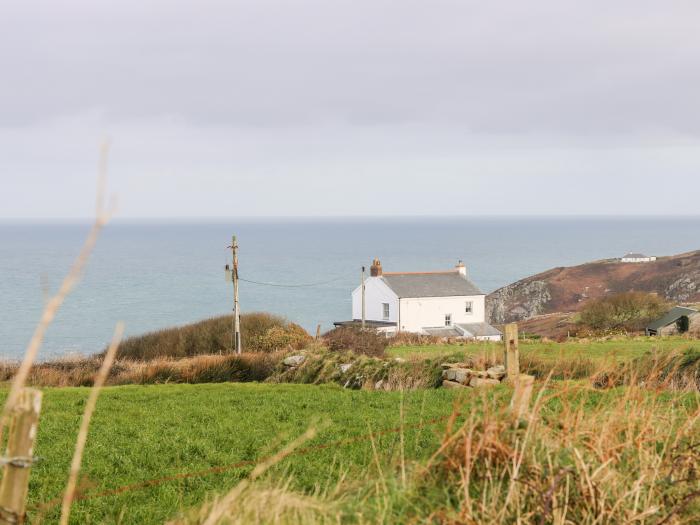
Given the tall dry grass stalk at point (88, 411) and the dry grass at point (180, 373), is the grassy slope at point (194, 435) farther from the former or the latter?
the dry grass at point (180, 373)

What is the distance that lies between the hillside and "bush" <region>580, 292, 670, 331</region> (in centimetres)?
3751

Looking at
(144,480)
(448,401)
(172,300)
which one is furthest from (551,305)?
(144,480)

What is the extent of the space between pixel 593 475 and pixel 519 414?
2.31ft

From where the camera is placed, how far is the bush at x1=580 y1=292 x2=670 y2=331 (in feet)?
172

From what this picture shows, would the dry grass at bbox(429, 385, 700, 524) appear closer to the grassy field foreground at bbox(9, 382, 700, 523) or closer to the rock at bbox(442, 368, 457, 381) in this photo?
the grassy field foreground at bbox(9, 382, 700, 523)

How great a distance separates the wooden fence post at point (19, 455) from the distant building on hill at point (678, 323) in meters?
44.9

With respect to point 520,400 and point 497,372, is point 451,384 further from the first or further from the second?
point 520,400

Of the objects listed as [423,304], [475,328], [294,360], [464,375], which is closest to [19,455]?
[464,375]

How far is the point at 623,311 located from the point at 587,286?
154 feet

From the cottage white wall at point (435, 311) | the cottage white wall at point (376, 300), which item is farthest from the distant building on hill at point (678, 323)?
the cottage white wall at point (376, 300)

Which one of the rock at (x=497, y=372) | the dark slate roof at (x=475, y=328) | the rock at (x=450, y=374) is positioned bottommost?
the dark slate roof at (x=475, y=328)

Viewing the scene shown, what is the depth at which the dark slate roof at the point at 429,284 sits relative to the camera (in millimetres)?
56281

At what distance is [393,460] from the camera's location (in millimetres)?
5984

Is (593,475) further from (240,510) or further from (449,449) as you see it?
(240,510)
